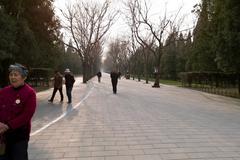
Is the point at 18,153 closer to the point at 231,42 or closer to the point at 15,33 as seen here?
the point at 15,33

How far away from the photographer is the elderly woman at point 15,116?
368 centimetres

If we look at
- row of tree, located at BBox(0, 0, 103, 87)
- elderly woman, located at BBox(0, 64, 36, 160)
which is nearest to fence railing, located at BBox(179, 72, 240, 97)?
row of tree, located at BBox(0, 0, 103, 87)

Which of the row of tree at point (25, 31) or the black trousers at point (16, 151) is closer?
the black trousers at point (16, 151)

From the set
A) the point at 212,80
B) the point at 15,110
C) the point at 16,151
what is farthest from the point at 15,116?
the point at 212,80

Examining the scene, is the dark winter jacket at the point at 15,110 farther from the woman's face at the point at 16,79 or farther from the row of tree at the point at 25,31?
the row of tree at the point at 25,31

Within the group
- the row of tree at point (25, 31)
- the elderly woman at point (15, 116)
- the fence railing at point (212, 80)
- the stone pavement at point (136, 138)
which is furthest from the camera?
the fence railing at point (212, 80)

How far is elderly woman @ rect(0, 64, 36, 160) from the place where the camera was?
3.68 meters

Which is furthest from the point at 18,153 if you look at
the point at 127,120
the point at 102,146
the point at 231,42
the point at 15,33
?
the point at 231,42

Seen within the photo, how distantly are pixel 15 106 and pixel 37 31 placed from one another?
18.4m

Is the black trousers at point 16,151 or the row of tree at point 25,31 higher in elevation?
the row of tree at point 25,31

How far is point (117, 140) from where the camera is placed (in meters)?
7.42

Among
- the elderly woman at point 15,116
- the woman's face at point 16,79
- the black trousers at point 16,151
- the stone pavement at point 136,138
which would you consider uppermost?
the woman's face at point 16,79

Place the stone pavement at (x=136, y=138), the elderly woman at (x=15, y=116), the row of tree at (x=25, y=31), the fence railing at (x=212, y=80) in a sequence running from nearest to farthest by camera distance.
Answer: the elderly woman at (x=15, y=116) < the stone pavement at (x=136, y=138) < the row of tree at (x=25, y=31) < the fence railing at (x=212, y=80)

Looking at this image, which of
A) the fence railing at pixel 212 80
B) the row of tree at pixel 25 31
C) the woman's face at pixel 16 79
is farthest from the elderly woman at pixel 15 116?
the fence railing at pixel 212 80
